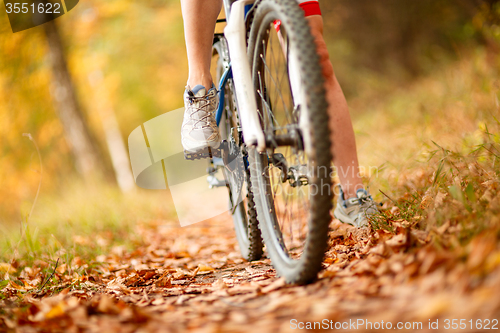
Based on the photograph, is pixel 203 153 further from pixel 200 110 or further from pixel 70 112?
pixel 70 112

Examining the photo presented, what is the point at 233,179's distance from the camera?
1.97 m

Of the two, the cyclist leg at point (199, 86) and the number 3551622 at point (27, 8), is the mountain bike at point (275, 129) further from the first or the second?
the number 3551622 at point (27, 8)

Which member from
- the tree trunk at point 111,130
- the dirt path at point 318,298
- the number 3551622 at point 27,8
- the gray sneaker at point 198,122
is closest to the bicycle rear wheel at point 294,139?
the dirt path at point 318,298

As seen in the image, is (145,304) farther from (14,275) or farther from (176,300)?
(14,275)

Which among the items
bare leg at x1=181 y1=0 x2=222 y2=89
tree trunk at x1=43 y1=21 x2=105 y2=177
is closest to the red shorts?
bare leg at x1=181 y1=0 x2=222 y2=89

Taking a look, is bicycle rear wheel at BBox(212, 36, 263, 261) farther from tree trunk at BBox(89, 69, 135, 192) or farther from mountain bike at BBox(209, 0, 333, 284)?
tree trunk at BBox(89, 69, 135, 192)

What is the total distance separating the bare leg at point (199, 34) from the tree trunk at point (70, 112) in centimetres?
443

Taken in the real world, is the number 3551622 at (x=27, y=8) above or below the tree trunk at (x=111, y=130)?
above

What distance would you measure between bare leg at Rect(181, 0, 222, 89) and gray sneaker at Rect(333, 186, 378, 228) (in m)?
0.86

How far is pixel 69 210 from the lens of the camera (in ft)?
12.6

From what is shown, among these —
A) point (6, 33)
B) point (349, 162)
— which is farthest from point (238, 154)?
point (6, 33)

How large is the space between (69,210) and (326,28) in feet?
21.0

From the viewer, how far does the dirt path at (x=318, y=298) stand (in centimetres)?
79

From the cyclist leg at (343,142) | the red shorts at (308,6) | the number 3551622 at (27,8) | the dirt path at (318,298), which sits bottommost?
the dirt path at (318,298)
